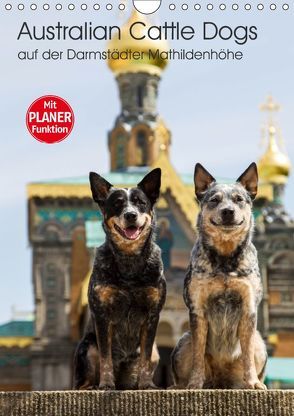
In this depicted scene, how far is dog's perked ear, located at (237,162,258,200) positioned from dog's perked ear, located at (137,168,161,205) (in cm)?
50

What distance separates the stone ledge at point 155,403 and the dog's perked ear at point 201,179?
4.56ft

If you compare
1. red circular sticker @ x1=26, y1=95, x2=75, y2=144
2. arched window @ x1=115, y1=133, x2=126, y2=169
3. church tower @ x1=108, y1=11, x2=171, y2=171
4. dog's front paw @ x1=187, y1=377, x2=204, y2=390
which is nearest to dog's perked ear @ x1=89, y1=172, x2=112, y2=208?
dog's front paw @ x1=187, y1=377, x2=204, y2=390

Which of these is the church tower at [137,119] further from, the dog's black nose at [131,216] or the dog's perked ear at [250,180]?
the dog's black nose at [131,216]

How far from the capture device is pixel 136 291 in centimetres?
800

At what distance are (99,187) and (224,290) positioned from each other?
0.96 m

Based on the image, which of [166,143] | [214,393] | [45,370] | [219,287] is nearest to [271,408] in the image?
Answer: [214,393]

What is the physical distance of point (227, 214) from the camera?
7816 millimetres

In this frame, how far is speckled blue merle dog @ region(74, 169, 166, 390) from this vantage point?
26.1ft

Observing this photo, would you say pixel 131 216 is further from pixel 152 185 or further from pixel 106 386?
pixel 106 386

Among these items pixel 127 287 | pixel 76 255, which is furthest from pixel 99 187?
pixel 76 255

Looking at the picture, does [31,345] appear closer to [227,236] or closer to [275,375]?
[275,375]

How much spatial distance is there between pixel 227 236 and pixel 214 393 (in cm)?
106

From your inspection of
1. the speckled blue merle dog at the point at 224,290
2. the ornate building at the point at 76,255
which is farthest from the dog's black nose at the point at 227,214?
the ornate building at the point at 76,255

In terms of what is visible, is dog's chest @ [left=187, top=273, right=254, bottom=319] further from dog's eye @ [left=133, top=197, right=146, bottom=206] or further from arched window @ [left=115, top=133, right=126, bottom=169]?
arched window @ [left=115, top=133, right=126, bottom=169]
